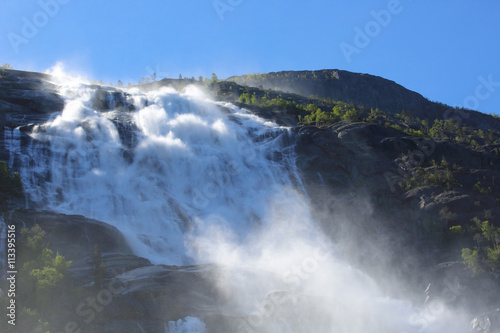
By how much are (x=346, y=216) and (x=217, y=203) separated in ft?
39.4

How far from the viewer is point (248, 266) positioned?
3494 centimetres

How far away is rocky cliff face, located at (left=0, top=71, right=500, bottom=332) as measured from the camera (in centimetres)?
2662

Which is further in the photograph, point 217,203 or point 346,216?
point 217,203

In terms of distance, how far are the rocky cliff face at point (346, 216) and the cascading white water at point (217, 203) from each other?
1910 mm

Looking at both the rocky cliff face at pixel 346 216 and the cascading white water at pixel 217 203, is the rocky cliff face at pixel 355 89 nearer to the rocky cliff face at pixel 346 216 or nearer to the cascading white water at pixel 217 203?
the rocky cliff face at pixel 346 216

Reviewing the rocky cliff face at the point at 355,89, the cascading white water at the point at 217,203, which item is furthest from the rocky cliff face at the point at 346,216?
the rocky cliff face at the point at 355,89

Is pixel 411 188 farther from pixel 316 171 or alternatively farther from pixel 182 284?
pixel 182 284

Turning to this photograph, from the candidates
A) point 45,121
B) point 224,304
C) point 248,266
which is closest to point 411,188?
point 248,266

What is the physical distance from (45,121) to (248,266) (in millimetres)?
27710

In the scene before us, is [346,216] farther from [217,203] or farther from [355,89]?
[355,89]

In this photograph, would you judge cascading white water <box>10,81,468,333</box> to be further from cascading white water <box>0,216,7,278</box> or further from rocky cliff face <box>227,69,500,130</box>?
rocky cliff face <box>227,69,500,130</box>

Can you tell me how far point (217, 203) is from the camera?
43594 mm

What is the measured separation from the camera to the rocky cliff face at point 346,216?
26625 mm

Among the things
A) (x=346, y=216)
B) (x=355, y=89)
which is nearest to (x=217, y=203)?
(x=346, y=216)
